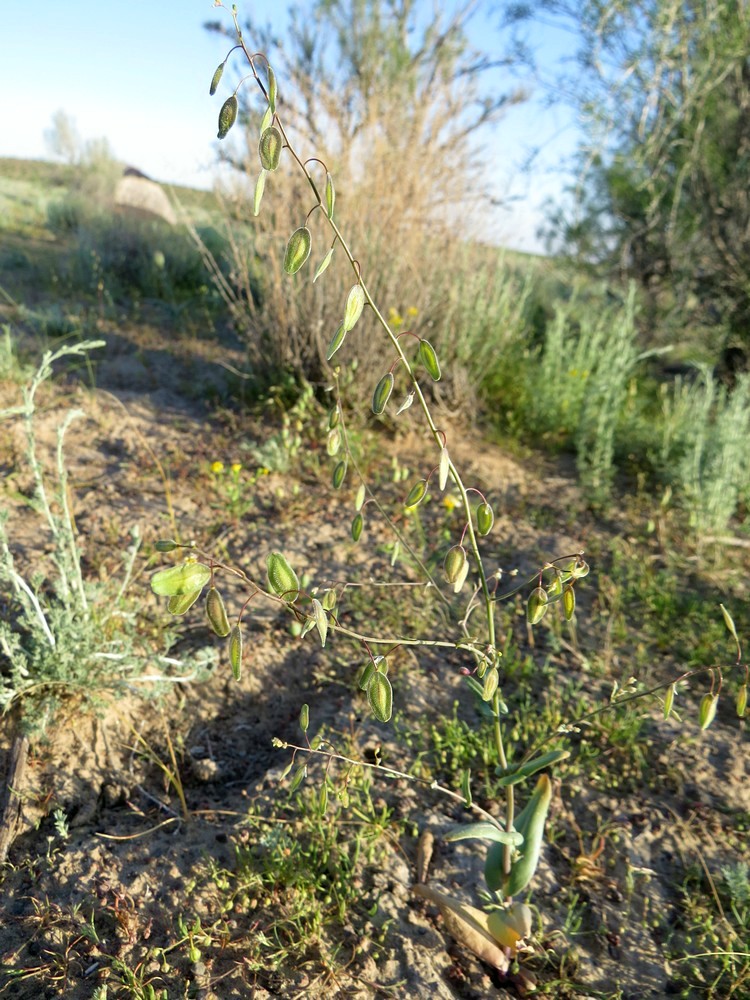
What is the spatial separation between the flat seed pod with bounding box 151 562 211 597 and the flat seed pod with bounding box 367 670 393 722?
33 cm

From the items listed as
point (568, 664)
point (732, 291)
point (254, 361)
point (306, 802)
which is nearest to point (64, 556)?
point (306, 802)

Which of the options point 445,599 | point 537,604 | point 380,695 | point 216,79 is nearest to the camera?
point 216,79

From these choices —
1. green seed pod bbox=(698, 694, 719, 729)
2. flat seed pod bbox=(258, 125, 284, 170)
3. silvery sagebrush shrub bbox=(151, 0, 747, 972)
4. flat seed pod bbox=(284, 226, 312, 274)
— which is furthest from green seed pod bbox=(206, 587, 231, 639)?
green seed pod bbox=(698, 694, 719, 729)

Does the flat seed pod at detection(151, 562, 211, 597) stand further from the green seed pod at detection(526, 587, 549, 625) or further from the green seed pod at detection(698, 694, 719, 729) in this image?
the green seed pod at detection(698, 694, 719, 729)

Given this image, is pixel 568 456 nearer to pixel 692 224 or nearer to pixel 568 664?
pixel 568 664

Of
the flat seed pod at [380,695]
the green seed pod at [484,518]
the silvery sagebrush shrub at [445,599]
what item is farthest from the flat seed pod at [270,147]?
the flat seed pod at [380,695]

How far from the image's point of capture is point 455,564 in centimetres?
125

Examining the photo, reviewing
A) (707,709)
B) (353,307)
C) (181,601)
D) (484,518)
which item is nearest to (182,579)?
(181,601)

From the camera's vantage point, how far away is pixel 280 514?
3.26 metres

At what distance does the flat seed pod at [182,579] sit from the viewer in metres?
0.97

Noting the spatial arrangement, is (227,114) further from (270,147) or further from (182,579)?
(182,579)

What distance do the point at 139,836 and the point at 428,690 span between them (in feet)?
3.36

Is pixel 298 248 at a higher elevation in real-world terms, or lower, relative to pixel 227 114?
lower

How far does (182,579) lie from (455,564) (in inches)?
19.7
